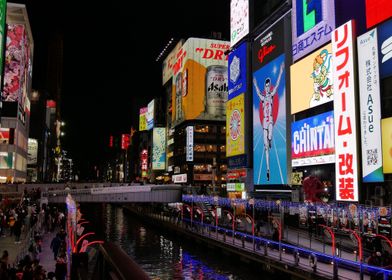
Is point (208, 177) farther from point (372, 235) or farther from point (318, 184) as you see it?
point (372, 235)

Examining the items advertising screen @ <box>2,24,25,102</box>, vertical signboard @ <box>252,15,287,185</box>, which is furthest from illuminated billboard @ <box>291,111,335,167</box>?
advertising screen @ <box>2,24,25,102</box>

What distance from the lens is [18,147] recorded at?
9194cm

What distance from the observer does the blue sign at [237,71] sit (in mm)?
76438

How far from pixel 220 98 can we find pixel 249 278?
99.3 m

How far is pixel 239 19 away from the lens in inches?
3145

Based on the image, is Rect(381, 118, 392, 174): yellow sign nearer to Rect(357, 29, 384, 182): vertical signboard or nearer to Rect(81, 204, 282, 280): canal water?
Rect(357, 29, 384, 182): vertical signboard

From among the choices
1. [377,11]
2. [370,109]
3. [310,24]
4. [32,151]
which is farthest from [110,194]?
[32,151]

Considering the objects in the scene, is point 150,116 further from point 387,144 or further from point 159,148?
point 387,144

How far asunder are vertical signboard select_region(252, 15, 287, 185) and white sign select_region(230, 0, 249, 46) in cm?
645

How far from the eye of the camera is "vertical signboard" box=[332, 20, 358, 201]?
127 feet

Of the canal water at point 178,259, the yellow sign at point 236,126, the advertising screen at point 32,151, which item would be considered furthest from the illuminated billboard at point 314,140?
the advertising screen at point 32,151

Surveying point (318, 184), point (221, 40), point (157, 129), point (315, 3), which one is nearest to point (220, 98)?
point (221, 40)

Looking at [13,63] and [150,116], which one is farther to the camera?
[150,116]

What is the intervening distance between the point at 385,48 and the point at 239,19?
150 feet
